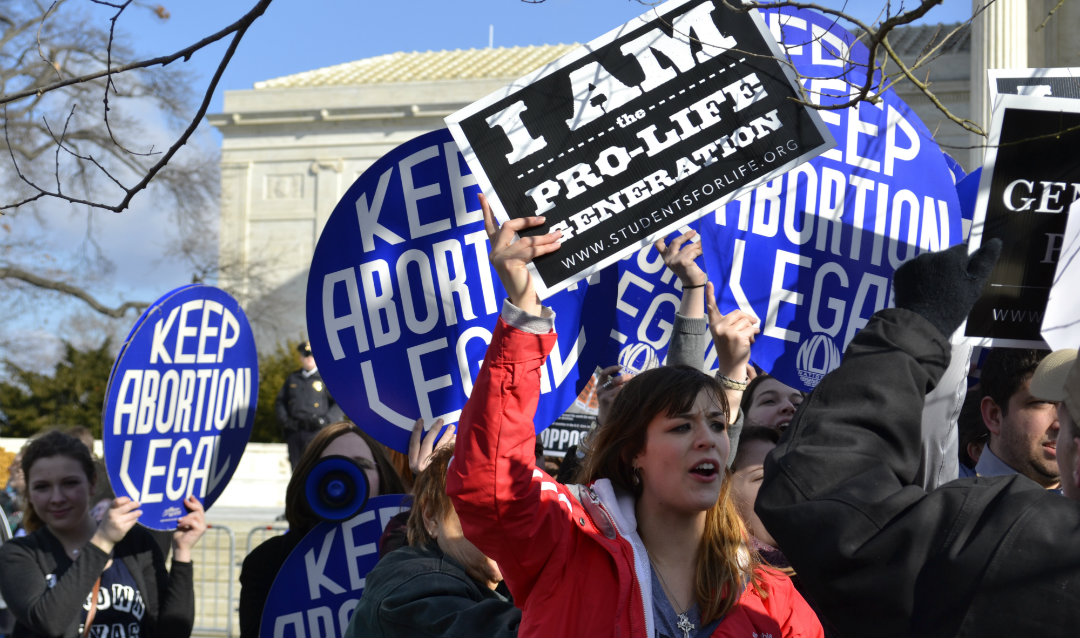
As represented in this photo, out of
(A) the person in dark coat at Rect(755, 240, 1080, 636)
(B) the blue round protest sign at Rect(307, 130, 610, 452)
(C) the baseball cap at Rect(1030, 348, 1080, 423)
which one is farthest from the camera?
(B) the blue round protest sign at Rect(307, 130, 610, 452)

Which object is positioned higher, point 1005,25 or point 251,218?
point 251,218

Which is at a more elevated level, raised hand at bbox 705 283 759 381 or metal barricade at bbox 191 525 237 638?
raised hand at bbox 705 283 759 381

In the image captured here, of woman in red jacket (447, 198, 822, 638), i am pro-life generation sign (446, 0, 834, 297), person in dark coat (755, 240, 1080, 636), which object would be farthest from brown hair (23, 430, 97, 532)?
person in dark coat (755, 240, 1080, 636)

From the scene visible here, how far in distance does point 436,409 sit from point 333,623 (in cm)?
85

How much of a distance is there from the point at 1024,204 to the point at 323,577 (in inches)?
97.5

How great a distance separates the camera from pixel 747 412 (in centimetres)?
433

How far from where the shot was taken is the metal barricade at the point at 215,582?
8984mm

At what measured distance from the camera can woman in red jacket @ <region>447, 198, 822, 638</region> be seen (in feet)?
7.95

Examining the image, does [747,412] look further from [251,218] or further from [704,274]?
[251,218]

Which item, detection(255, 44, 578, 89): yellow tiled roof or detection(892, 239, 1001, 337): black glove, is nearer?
detection(892, 239, 1001, 337): black glove

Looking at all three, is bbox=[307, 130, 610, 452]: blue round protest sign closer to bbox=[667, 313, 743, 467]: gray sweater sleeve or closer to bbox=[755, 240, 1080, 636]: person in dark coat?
bbox=[667, 313, 743, 467]: gray sweater sleeve

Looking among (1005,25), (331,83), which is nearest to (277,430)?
(1005,25)

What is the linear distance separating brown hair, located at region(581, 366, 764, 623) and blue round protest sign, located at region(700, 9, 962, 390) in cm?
105

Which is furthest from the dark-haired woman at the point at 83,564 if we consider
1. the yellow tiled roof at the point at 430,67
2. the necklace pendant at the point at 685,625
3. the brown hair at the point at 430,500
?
the yellow tiled roof at the point at 430,67
